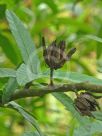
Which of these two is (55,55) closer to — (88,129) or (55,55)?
(55,55)

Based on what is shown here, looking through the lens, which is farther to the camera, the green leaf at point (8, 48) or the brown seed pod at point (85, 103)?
the green leaf at point (8, 48)

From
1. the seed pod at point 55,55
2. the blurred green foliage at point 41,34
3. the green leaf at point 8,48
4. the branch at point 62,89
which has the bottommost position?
the blurred green foliage at point 41,34

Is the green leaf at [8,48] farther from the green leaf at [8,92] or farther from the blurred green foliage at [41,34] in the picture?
the green leaf at [8,92]

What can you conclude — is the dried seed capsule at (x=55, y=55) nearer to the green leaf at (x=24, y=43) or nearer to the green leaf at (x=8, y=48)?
the green leaf at (x=24, y=43)

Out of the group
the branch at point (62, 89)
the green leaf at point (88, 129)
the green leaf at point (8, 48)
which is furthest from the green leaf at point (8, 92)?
the green leaf at point (8, 48)

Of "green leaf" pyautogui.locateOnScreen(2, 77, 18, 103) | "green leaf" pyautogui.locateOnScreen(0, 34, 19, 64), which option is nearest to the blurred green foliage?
"green leaf" pyautogui.locateOnScreen(0, 34, 19, 64)

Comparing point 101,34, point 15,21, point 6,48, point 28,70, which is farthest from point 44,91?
point 101,34

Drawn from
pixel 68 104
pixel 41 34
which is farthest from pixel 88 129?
pixel 41 34

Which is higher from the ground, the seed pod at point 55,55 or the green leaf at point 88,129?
the seed pod at point 55,55
